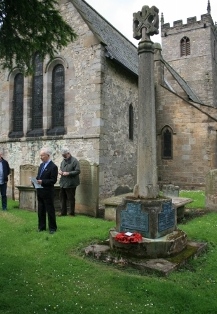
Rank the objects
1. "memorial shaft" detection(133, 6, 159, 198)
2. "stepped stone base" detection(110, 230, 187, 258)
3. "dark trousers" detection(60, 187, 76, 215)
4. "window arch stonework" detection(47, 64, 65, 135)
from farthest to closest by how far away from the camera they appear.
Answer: "window arch stonework" detection(47, 64, 65, 135)
"dark trousers" detection(60, 187, 76, 215)
"memorial shaft" detection(133, 6, 159, 198)
"stepped stone base" detection(110, 230, 187, 258)

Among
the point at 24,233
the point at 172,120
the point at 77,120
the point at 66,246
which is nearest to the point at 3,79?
the point at 77,120

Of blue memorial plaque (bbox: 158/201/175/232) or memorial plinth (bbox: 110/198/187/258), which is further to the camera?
blue memorial plaque (bbox: 158/201/175/232)

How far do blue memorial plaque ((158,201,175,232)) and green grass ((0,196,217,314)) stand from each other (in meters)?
0.78

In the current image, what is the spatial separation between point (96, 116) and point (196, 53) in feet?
75.7

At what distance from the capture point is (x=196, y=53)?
31156 mm

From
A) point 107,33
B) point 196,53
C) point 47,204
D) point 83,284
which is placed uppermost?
point 196,53

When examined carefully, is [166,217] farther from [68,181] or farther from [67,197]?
[67,197]

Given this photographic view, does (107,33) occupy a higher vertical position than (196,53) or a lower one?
lower

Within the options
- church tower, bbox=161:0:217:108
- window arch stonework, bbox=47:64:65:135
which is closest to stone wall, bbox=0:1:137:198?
window arch stonework, bbox=47:64:65:135

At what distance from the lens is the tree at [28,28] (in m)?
5.89

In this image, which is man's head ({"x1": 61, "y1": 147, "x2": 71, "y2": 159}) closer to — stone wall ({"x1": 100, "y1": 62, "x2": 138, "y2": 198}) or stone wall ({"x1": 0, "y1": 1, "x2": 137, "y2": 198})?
stone wall ({"x1": 0, "y1": 1, "x2": 137, "y2": 198})

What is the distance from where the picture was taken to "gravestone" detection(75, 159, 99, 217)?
931 centimetres

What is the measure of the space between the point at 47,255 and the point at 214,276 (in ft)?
9.24

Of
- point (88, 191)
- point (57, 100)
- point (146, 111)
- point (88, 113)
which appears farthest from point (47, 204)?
point (57, 100)
